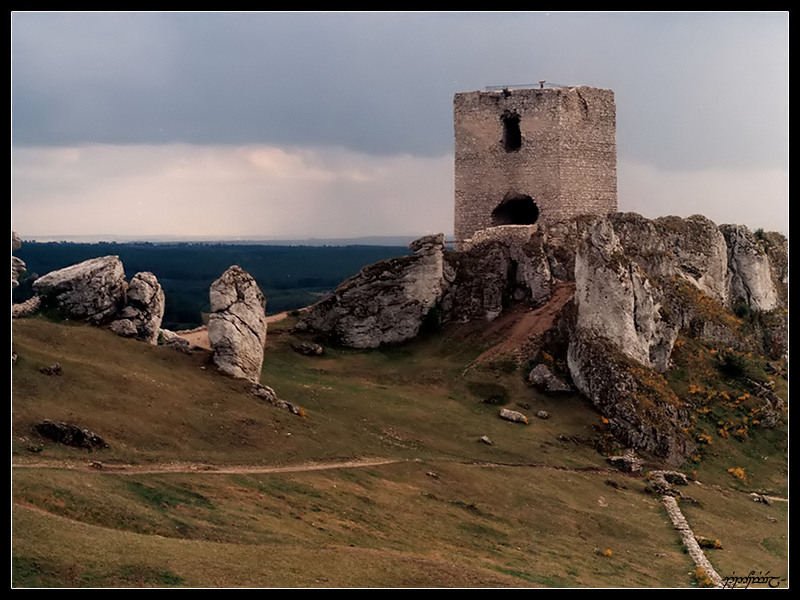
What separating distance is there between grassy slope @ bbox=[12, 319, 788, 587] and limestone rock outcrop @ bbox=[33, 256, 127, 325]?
3.20ft

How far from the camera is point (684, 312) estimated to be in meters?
45.4

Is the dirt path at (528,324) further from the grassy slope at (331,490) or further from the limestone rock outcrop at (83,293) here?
the limestone rock outcrop at (83,293)

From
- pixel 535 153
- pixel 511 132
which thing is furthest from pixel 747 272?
pixel 511 132

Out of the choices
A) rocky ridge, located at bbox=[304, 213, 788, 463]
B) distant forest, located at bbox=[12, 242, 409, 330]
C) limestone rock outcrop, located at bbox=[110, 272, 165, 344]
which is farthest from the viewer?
distant forest, located at bbox=[12, 242, 409, 330]

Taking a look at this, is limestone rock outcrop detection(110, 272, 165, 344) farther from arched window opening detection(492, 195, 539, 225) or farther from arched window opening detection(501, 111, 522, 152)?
arched window opening detection(501, 111, 522, 152)

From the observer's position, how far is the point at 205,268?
129250 millimetres

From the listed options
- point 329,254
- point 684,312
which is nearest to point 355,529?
point 684,312

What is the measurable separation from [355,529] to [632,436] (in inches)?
677

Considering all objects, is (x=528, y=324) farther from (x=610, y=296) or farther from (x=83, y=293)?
(x=83, y=293)
